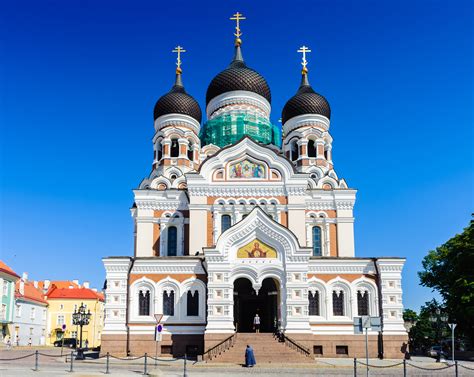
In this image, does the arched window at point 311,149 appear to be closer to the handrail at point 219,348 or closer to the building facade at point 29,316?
the handrail at point 219,348

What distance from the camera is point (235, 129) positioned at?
136 ft

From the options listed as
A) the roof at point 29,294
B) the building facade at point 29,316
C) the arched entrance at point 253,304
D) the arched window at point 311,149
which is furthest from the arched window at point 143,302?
the roof at point 29,294

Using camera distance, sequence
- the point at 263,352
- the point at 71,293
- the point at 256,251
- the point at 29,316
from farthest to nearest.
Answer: the point at 71,293 → the point at 29,316 → the point at 256,251 → the point at 263,352

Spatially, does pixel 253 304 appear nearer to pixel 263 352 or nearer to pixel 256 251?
pixel 256 251

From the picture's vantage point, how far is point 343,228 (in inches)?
1411

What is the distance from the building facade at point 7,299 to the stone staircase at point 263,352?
2603 cm

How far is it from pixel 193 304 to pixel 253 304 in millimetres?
4125

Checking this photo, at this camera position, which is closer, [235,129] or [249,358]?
[249,358]

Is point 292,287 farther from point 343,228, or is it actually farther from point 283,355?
point 343,228

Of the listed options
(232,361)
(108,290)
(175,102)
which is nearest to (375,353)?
(232,361)

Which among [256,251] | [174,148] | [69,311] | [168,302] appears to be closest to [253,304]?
[256,251]

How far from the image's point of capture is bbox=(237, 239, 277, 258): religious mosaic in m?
28.9

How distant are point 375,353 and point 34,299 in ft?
121

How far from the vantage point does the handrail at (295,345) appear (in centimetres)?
2623
